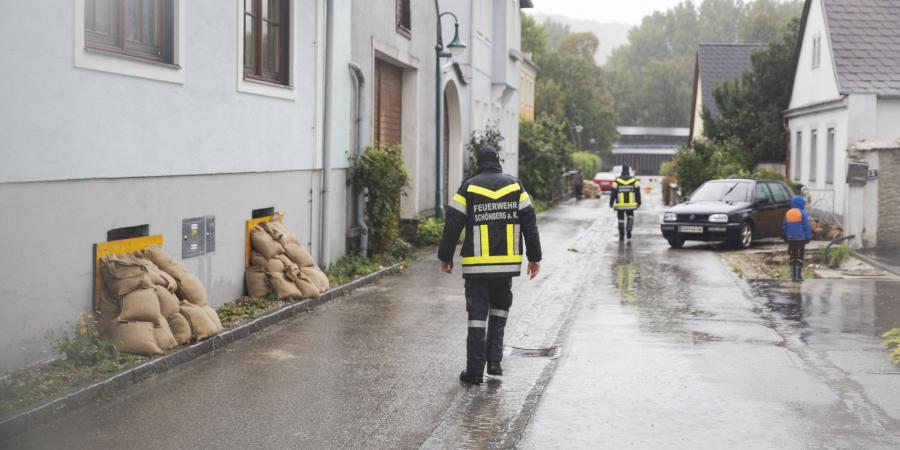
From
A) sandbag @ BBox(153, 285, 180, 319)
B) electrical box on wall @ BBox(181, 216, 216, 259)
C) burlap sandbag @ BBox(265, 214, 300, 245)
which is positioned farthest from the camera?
burlap sandbag @ BBox(265, 214, 300, 245)

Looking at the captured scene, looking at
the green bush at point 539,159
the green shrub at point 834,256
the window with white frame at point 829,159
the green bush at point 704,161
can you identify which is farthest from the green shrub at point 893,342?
the green bush at point 539,159

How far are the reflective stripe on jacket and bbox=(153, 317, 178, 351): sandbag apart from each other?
641 inches

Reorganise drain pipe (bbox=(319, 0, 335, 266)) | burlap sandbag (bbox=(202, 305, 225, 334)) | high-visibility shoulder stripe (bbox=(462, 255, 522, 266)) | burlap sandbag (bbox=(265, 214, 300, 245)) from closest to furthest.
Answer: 1. high-visibility shoulder stripe (bbox=(462, 255, 522, 266))
2. burlap sandbag (bbox=(202, 305, 225, 334))
3. burlap sandbag (bbox=(265, 214, 300, 245))
4. drain pipe (bbox=(319, 0, 335, 266))

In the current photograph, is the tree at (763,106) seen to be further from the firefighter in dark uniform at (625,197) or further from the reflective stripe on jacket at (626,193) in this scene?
the reflective stripe on jacket at (626,193)

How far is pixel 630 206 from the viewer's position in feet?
79.5

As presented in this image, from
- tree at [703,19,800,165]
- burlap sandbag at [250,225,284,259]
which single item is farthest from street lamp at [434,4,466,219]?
tree at [703,19,800,165]

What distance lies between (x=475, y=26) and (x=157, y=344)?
943 inches

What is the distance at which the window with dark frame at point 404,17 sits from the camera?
20891 millimetres

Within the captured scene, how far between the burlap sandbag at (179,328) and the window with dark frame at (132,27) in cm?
235

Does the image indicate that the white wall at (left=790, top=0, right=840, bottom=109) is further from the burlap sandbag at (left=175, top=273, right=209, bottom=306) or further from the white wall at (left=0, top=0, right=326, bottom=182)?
the burlap sandbag at (left=175, top=273, right=209, bottom=306)

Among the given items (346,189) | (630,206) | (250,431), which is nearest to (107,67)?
(250,431)

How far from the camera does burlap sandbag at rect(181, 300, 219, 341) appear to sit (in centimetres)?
925

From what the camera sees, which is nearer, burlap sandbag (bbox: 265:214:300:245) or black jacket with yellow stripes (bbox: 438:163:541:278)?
black jacket with yellow stripes (bbox: 438:163:541:278)

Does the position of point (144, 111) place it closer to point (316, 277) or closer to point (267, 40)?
point (316, 277)
